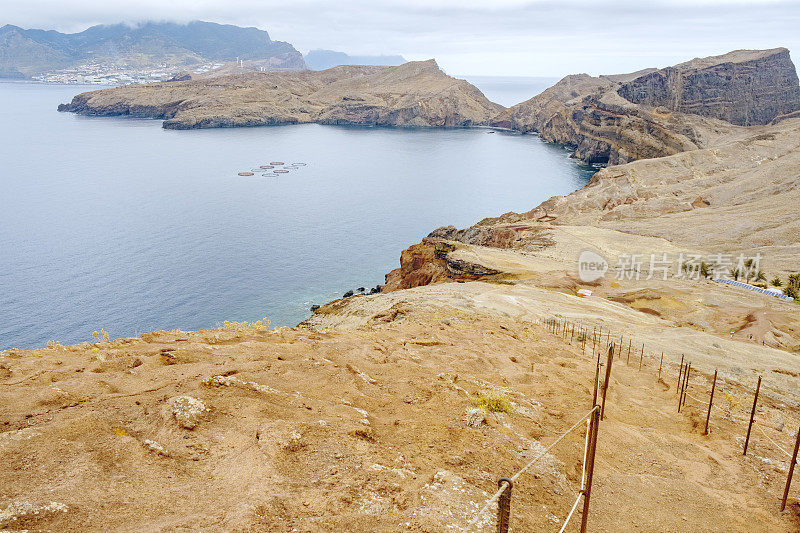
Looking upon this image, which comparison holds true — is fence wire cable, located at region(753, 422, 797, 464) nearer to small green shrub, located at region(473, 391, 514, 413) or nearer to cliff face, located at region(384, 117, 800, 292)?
small green shrub, located at region(473, 391, 514, 413)

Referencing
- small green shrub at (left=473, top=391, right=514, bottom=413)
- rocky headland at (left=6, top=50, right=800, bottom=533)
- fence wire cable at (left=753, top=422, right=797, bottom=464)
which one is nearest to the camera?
rocky headland at (left=6, top=50, right=800, bottom=533)

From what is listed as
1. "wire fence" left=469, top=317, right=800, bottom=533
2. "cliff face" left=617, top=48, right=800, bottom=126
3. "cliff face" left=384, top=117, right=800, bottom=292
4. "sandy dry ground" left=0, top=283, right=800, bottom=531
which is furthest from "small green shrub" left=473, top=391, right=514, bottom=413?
"cliff face" left=617, top=48, right=800, bottom=126

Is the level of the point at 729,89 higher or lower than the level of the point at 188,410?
higher

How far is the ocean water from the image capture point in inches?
2066

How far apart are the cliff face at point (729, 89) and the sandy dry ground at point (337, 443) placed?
156 meters

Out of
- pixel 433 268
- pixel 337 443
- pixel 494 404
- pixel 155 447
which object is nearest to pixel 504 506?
pixel 337 443

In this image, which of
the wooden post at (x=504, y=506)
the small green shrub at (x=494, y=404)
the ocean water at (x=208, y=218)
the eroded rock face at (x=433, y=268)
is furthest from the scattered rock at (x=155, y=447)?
the ocean water at (x=208, y=218)

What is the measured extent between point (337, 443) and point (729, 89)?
583 feet

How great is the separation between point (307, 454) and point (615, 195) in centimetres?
8763

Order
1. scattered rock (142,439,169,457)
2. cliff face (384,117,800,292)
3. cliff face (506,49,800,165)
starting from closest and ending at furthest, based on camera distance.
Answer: scattered rock (142,439,169,457), cliff face (384,117,800,292), cliff face (506,49,800,165)

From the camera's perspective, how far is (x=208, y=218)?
84625mm

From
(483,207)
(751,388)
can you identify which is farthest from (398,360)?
(483,207)

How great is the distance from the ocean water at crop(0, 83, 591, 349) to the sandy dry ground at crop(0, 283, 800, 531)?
3594 cm

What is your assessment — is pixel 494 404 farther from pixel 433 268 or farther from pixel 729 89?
pixel 729 89
